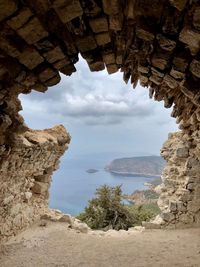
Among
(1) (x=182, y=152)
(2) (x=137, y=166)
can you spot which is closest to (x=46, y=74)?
(1) (x=182, y=152)

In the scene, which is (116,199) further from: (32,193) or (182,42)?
(182,42)

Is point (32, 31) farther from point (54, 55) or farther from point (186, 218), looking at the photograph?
point (186, 218)

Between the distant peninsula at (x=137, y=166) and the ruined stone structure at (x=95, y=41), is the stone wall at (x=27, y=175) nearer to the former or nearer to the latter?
the ruined stone structure at (x=95, y=41)

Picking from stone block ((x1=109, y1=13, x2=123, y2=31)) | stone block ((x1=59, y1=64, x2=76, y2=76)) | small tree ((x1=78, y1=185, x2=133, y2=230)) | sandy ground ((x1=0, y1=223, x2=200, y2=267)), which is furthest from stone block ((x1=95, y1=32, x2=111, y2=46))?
small tree ((x1=78, y1=185, x2=133, y2=230))

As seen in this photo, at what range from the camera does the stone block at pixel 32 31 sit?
2238 millimetres

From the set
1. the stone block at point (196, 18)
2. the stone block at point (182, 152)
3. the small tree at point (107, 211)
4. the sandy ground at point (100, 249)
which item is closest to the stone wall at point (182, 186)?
the stone block at point (182, 152)

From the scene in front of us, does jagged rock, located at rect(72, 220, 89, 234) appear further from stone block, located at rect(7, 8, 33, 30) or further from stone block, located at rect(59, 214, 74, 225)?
stone block, located at rect(7, 8, 33, 30)

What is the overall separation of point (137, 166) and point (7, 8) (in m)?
32.1

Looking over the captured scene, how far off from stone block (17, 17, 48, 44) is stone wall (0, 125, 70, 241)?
95.9 inches

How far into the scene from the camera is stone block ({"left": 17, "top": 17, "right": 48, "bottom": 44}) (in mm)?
2238

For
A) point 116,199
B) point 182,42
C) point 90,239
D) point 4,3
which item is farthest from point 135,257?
point 116,199

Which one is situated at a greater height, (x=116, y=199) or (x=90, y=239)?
(x=116, y=199)

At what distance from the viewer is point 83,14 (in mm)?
2293

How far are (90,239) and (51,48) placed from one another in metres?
4.62
